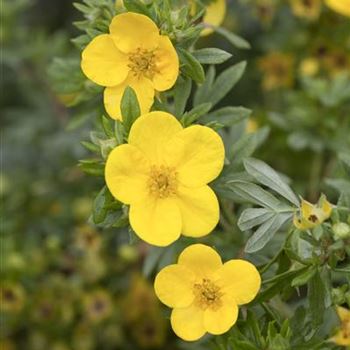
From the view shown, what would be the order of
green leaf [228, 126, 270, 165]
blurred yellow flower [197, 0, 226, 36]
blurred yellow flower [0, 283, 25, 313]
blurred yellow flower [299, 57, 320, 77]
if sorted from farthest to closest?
1. blurred yellow flower [299, 57, 320, 77]
2. blurred yellow flower [0, 283, 25, 313]
3. blurred yellow flower [197, 0, 226, 36]
4. green leaf [228, 126, 270, 165]

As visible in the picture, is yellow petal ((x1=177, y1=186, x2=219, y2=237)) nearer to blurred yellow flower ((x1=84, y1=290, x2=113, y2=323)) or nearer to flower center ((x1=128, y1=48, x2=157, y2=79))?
flower center ((x1=128, y1=48, x2=157, y2=79))

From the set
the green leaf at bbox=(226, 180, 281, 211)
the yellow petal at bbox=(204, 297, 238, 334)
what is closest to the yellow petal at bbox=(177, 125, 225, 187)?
the green leaf at bbox=(226, 180, 281, 211)

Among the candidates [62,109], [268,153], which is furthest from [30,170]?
[268,153]

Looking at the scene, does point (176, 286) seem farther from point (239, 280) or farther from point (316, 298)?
point (316, 298)

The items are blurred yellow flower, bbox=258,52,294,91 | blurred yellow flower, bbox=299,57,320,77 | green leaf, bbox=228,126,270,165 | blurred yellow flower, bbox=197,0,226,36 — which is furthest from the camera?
blurred yellow flower, bbox=258,52,294,91

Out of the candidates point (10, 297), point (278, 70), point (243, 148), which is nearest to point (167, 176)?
point (243, 148)

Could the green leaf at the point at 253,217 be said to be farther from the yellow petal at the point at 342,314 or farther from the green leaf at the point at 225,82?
the green leaf at the point at 225,82
